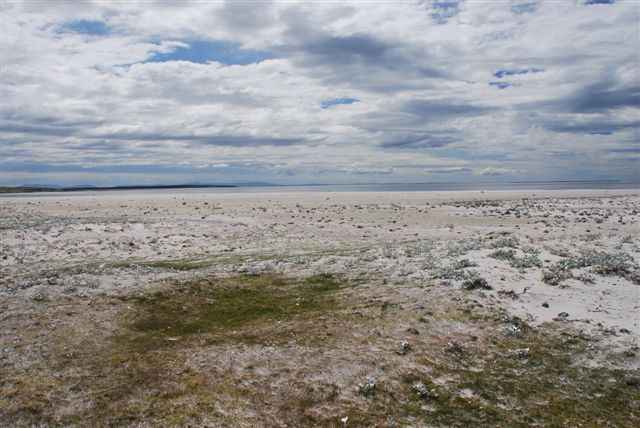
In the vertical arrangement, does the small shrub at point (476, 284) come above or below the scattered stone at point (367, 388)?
above

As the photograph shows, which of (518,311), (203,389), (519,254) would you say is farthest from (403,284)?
(203,389)

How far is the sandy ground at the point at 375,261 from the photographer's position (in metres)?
13.4

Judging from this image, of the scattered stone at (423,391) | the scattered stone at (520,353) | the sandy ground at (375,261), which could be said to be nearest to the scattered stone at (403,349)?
the scattered stone at (423,391)

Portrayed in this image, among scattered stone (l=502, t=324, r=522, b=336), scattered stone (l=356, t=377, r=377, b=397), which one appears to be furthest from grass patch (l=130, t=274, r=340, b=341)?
scattered stone (l=502, t=324, r=522, b=336)

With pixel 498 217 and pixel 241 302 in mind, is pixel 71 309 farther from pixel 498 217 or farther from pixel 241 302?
pixel 498 217

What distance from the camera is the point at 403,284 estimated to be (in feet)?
53.0

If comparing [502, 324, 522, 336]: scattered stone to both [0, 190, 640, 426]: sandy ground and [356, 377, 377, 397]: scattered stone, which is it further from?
[356, 377, 377, 397]: scattered stone

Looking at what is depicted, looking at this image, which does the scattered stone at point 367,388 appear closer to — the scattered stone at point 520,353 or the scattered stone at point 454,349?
the scattered stone at point 454,349

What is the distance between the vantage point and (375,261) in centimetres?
2006

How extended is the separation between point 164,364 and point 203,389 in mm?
1605

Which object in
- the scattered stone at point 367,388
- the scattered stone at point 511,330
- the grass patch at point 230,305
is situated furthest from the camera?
the grass patch at point 230,305

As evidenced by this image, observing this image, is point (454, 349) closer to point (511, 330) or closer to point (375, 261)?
point (511, 330)

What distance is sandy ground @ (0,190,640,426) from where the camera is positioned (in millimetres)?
13352

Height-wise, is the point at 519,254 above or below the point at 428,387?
above
